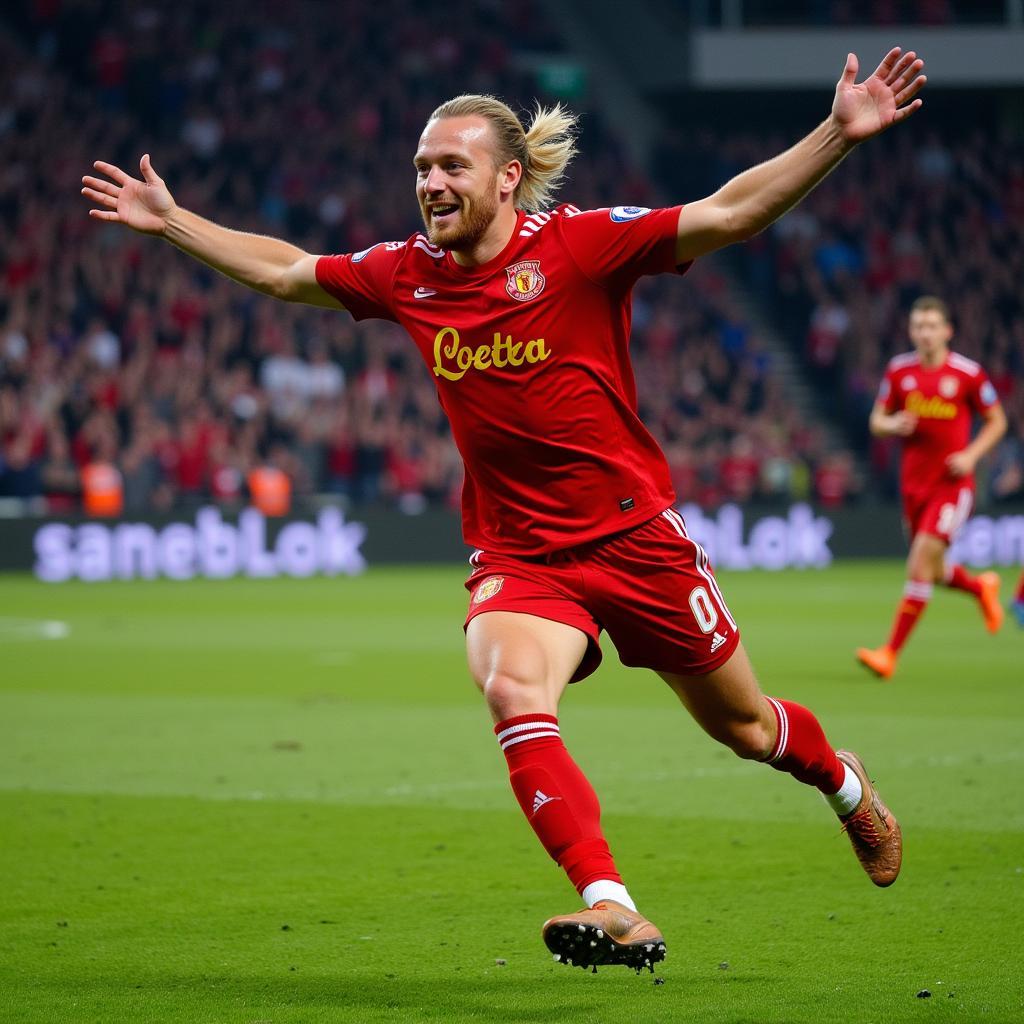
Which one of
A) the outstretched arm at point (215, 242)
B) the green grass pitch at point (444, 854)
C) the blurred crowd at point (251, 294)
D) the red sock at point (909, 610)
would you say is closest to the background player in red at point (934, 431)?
the red sock at point (909, 610)

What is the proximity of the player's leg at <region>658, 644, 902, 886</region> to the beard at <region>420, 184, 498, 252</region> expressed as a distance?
132cm

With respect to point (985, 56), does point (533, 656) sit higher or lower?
lower

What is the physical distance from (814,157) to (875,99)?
0.72ft

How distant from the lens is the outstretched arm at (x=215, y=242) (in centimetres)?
571

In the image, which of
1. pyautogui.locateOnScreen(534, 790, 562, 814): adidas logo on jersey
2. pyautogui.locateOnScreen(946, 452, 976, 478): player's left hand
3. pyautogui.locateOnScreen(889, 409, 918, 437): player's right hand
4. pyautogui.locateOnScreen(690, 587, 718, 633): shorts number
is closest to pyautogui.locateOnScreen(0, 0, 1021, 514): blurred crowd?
pyautogui.locateOnScreen(889, 409, 918, 437): player's right hand

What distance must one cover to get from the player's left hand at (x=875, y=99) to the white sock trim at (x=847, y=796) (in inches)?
82.4

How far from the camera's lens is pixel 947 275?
33.1m

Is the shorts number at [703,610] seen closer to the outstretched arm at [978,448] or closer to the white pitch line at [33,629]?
the outstretched arm at [978,448]

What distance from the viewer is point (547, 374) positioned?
205 inches

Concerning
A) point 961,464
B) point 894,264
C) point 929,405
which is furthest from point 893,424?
point 894,264

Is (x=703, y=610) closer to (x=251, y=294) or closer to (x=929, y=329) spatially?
(x=929, y=329)

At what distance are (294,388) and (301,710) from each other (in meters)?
15.6

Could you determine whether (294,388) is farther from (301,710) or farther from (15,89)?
(301,710)

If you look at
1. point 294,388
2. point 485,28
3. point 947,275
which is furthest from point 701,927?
point 485,28
